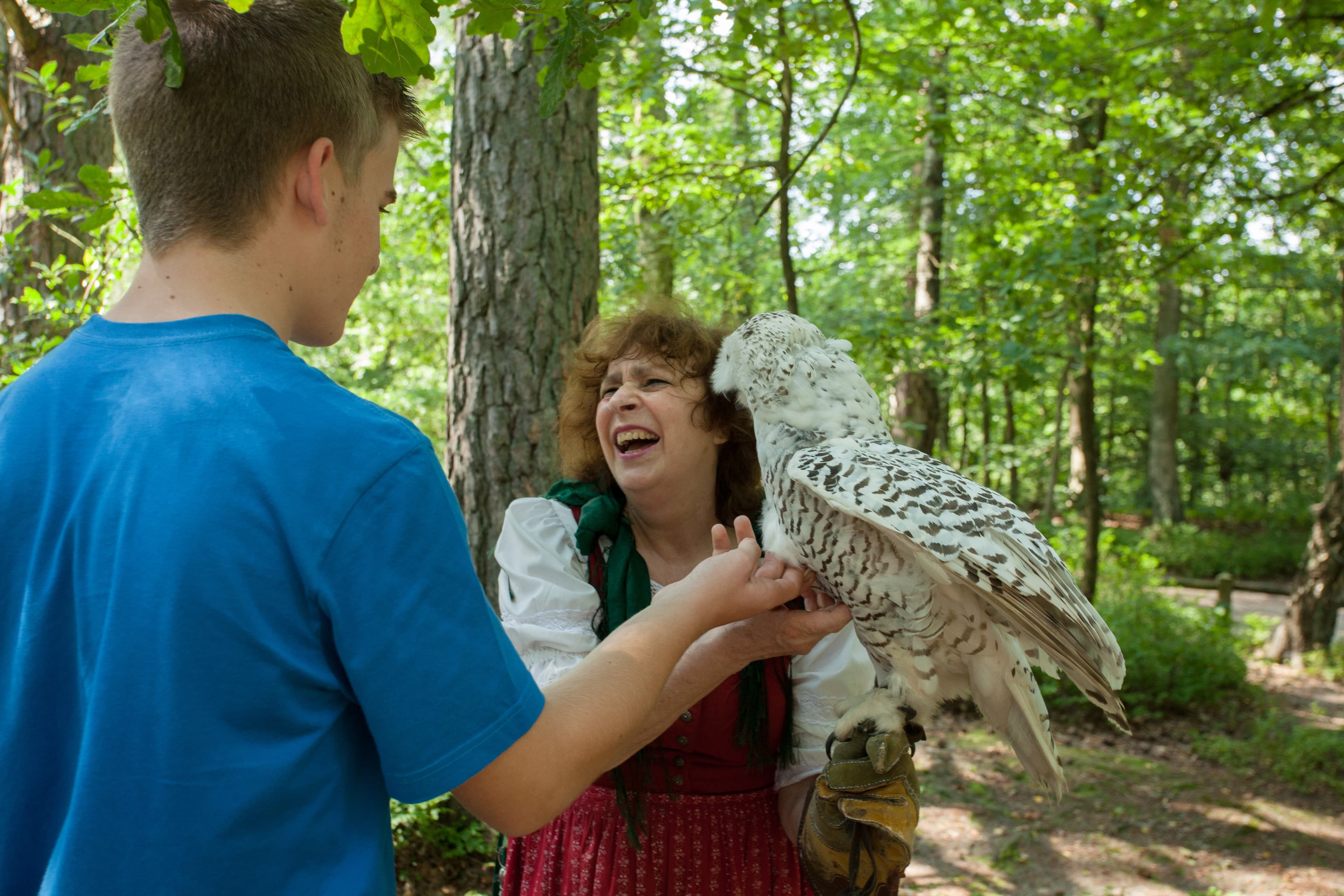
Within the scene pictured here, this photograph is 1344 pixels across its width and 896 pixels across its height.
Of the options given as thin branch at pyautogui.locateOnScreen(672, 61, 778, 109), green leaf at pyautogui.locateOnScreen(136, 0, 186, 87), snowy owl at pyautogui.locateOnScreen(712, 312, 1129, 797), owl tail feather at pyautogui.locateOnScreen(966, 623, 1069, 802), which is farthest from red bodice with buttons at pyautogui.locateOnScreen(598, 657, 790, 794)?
thin branch at pyautogui.locateOnScreen(672, 61, 778, 109)

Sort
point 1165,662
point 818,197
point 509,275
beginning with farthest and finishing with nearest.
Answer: point 818,197 < point 1165,662 < point 509,275

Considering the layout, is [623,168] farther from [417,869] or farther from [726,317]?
[417,869]

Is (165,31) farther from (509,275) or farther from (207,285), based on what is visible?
(509,275)

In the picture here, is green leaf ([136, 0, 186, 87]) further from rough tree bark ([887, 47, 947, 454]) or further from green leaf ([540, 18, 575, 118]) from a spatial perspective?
rough tree bark ([887, 47, 947, 454])

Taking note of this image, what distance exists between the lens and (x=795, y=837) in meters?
2.10

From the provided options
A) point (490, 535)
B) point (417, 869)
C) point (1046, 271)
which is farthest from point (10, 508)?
point (1046, 271)

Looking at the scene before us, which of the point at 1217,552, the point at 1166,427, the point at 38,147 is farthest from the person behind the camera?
the point at 1166,427

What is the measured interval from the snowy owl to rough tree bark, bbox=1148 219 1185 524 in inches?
684

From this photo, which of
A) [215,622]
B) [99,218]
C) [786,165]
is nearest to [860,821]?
[215,622]

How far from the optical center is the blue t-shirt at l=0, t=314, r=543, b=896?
918 millimetres

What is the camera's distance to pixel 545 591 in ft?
6.79

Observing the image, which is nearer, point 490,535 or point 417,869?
point 490,535

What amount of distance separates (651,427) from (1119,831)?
5033 millimetres

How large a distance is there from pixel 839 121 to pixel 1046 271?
16.6ft
